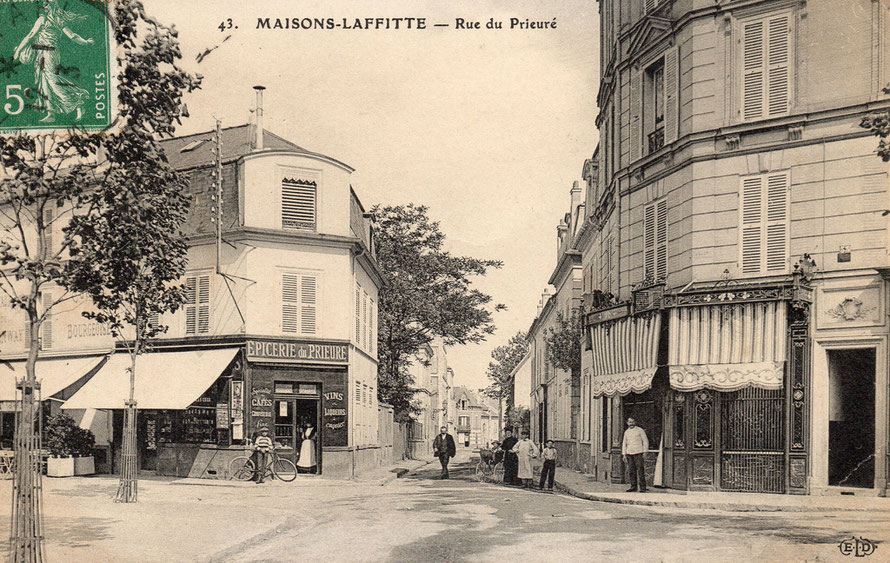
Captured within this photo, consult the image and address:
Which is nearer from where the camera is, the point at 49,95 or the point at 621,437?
the point at 49,95

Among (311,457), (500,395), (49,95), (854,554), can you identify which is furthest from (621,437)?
(500,395)

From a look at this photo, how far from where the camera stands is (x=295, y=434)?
2308cm

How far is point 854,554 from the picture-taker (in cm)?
933

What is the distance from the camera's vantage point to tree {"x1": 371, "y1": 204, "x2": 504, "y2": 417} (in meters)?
35.1

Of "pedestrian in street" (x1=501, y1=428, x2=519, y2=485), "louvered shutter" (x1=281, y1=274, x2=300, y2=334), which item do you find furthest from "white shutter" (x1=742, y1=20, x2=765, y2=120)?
"louvered shutter" (x1=281, y1=274, x2=300, y2=334)

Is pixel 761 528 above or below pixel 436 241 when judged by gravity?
below

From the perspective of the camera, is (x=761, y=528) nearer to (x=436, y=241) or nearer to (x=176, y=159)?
(x=176, y=159)

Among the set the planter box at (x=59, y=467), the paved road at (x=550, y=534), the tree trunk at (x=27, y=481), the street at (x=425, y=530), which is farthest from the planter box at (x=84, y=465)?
the tree trunk at (x=27, y=481)

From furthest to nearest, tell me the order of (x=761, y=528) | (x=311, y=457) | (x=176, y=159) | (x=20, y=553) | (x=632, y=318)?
(x=176, y=159)
(x=311, y=457)
(x=632, y=318)
(x=761, y=528)
(x=20, y=553)

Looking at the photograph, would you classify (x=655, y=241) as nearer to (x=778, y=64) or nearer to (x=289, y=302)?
(x=778, y=64)

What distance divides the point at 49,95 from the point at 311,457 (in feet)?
52.2

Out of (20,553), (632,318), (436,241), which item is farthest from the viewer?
(436,241)

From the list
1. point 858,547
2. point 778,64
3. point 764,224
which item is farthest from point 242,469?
point 858,547

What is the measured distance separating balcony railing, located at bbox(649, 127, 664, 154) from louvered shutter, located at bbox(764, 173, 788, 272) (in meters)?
2.83
